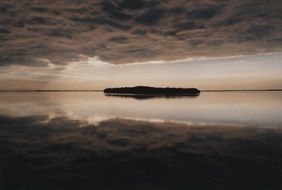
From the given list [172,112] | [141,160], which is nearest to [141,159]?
[141,160]

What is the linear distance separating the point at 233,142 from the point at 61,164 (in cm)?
1001

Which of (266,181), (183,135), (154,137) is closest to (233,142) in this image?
(183,135)

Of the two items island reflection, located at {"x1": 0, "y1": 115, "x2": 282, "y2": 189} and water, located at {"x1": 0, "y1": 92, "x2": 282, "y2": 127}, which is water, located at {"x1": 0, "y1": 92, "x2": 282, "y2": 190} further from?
water, located at {"x1": 0, "y1": 92, "x2": 282, "y2": 127}

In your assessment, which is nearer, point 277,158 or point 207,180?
point 207,180

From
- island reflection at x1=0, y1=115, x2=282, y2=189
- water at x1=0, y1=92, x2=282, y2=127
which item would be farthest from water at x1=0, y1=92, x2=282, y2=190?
water at x1=0, y1=92, x2=282, y2=127

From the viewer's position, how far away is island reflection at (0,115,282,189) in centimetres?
998

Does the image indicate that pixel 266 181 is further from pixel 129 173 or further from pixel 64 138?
pixel 64 138

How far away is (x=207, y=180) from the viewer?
400 inches

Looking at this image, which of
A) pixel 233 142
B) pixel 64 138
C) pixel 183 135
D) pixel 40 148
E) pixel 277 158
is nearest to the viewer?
pixel 277 158

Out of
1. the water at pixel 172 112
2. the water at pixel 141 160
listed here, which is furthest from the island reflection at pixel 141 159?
the water at pixel 172 112

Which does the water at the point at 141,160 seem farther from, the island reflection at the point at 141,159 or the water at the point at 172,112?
the water at the point at 172,112

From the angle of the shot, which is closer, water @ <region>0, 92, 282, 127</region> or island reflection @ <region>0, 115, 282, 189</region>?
island reflection @ <region>0, 115, 282, 189</region>

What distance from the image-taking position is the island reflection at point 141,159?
9.98 m

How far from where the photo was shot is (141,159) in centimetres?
1316
